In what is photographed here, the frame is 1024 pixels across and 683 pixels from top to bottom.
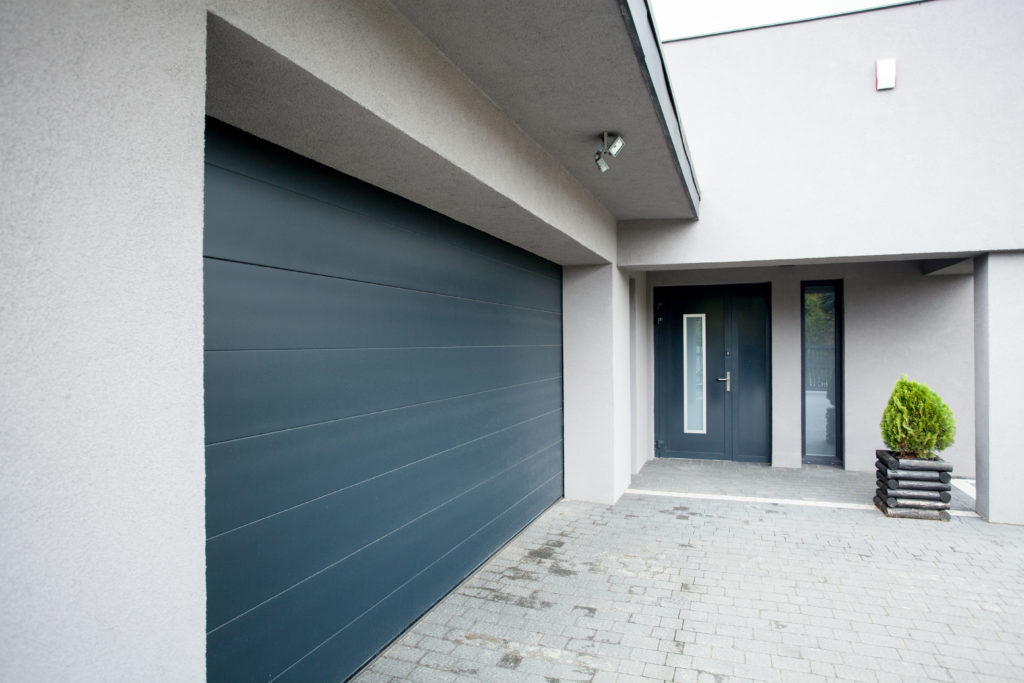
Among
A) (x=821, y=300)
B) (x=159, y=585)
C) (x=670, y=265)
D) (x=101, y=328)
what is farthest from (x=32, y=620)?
(x=821, y=300)

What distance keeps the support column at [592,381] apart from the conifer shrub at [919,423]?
8.65ft

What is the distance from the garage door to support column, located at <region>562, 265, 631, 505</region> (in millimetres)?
1947

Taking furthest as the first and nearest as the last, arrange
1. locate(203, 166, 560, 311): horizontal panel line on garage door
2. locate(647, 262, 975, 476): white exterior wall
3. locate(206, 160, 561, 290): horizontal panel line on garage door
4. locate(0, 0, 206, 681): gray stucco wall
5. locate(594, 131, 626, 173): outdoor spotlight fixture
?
locate(647, 262, 975, 476): white exterior wall, locate(594, 131, 626, 173): outdoor spotlight fixture, locate(206, 160, 561, 290): horizontal panel line on garage door, locate(203, 166, 560, 311): horizontal panel line on garage door, locate(0, 0, 206, 681): gray stucco wall

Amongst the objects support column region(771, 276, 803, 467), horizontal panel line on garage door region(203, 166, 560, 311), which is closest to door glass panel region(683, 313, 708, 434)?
support column region(771, 276, 803, 467)

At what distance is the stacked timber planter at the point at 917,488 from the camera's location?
5.55 meters

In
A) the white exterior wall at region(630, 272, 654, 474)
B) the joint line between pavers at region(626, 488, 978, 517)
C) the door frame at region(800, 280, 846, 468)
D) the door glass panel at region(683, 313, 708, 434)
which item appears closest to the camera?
the joint line between pavers at region(626, 488, 978, 517)

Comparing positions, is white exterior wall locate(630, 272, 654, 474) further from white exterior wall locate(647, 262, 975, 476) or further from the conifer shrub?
the conifer shrub

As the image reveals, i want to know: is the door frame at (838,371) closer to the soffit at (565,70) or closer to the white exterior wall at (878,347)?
the white exterior wall at (878,347)

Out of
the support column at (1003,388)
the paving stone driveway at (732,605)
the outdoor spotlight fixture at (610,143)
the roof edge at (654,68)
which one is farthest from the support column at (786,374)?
the outdoor spotlight fixture at (610,143)

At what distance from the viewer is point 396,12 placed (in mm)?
2396

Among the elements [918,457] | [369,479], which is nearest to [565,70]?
[369,479]

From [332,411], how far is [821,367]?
23.5ft

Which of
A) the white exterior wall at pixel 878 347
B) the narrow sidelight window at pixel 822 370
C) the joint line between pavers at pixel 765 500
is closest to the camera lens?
the joint line between pavers at pixel 765 500

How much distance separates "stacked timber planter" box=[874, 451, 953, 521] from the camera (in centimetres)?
555
